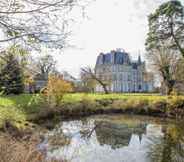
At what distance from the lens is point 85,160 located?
8883mm

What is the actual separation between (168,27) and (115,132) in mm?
11217

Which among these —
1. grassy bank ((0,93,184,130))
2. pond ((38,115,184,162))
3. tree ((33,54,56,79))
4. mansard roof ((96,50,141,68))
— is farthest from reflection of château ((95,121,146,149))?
mansard roof ((96,50,141,68))

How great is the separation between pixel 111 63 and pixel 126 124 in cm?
4610

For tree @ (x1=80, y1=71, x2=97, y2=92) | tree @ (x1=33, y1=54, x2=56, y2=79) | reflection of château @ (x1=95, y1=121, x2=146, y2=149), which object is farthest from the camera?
tree @ (x1=80, y1=71, x2=97, y2=92)

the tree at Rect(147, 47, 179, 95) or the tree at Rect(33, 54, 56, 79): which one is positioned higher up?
the tree at Rect(147, 47, 179, 95)

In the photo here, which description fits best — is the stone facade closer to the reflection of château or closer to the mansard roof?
the mansard roof

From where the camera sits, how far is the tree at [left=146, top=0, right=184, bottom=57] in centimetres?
2231

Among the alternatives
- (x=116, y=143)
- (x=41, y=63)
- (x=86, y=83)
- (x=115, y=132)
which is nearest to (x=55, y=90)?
(x=115, y=132)

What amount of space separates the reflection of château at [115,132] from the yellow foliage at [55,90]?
13.5ft

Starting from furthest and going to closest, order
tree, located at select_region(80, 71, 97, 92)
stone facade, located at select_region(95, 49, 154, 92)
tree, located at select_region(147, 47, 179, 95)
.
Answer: stone facade, located at select_region(95, 49, 154, 92)
tree, located at select_region(80, 71, 97, 92)
tree, located at select_region(147, 47, 179, 95)

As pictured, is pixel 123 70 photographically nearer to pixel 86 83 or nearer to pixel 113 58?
pixel 113 58

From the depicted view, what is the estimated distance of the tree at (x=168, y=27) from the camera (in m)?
22.3

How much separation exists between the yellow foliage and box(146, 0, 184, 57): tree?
24.9 feet

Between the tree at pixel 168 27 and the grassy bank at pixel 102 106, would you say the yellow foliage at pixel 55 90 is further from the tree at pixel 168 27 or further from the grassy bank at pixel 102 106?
the tree at pixel 168 27
